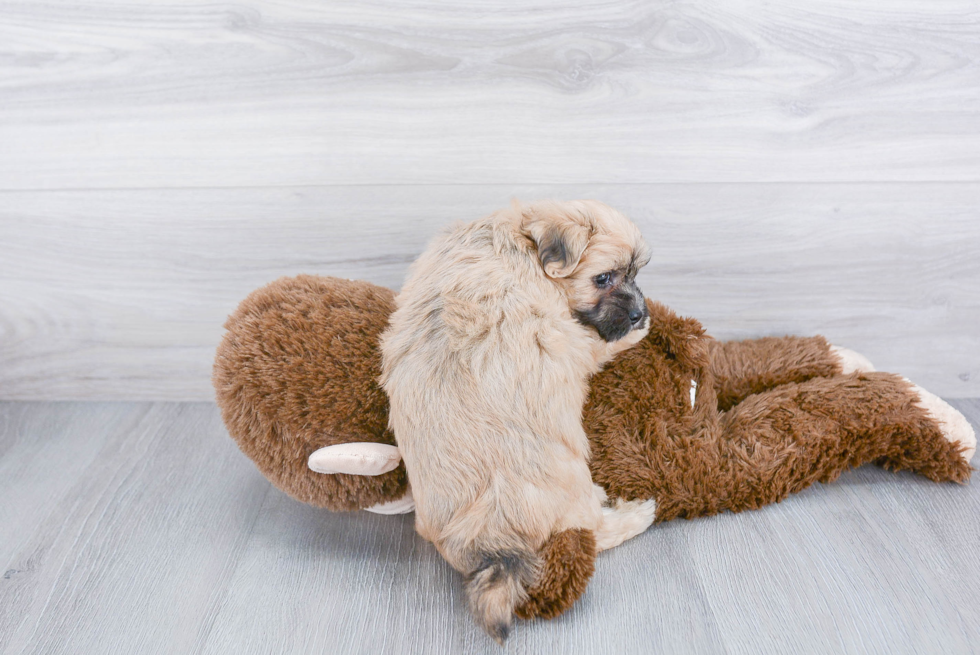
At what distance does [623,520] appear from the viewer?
118cm

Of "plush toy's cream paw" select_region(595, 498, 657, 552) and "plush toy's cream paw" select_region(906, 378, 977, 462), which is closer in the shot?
"plush toy's cream paw" select_region(595, 498, 657, 552)

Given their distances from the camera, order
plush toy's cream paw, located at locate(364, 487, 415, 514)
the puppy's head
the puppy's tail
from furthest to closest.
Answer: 1. plush toy's cream paw, located at locate(364, 487, 415, 514)
2. the puppy's head
3. the puppy's tail

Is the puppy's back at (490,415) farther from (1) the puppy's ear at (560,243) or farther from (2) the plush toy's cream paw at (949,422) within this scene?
(2) the plush toy's cream paw at (949,422)

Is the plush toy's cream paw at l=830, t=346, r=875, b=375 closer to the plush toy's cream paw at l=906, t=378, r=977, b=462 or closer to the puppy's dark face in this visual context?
the plush toy's cream paw at l=906, t=378, r=977, b=462

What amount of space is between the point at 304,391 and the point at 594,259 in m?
0.55

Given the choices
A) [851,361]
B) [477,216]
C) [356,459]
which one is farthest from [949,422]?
[356,459]

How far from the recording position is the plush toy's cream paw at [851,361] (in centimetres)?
148

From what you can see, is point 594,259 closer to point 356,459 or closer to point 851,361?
point 356,459

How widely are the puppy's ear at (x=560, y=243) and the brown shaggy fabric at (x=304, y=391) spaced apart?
13.6 inches

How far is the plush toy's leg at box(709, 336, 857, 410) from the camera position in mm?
1458

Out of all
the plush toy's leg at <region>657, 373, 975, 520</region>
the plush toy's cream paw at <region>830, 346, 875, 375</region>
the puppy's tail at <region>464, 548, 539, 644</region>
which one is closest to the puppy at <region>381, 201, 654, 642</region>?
the puppy's tail at <region>464, 548, 539, 644</region>

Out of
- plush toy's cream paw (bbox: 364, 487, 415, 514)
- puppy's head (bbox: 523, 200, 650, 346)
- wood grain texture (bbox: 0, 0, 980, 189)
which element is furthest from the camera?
wood grain texture (bbox: 0, 0, 980, 189)

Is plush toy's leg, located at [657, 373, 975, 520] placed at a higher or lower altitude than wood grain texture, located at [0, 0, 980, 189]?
lower

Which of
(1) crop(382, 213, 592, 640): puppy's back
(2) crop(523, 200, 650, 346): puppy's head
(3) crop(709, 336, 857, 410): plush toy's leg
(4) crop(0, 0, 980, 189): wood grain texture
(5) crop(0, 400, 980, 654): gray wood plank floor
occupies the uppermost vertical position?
(4) crop(0, 0, 980, 189): wood grain texture
